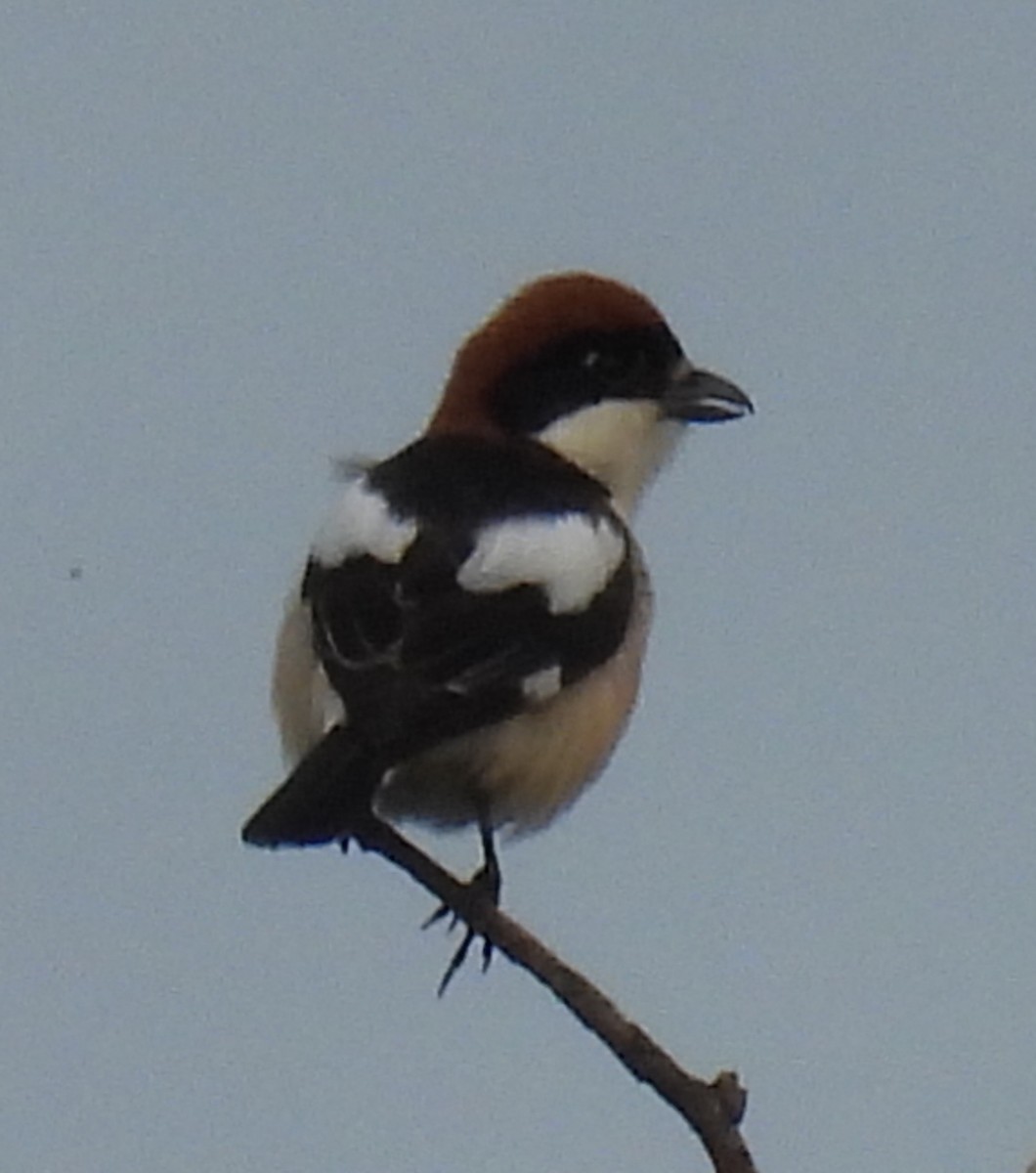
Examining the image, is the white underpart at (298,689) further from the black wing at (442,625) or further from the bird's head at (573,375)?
the bird's head at (573,375)

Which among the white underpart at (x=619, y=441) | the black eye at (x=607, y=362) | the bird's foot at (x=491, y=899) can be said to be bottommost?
the bird's foot at (x=491, y=899)

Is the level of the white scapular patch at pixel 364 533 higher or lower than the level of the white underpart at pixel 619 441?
lower

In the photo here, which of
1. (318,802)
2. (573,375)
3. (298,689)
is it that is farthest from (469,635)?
(573,375)

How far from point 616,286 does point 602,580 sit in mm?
693

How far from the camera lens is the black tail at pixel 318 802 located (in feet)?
10.8

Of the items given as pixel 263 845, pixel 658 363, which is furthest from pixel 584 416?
pixel 263 845

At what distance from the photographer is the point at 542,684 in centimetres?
375

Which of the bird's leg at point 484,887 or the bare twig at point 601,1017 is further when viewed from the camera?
the bird's leg at point 484,887

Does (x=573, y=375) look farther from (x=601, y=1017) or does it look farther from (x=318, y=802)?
(x=601, y=1017)

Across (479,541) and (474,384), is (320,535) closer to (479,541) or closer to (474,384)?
(479,541)

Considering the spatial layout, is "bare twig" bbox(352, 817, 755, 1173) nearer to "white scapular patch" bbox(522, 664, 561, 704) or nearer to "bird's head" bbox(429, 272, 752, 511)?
"white scapular patch" bbox(522, 664, 561, 704)

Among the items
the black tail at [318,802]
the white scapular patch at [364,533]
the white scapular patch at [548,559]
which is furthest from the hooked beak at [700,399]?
the black tail at [318,802]

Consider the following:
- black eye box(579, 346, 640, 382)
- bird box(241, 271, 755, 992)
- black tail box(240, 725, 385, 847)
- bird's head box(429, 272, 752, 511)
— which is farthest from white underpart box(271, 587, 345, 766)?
black eye box(579, 346, 640, 382)

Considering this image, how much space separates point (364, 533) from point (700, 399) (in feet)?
3.29
